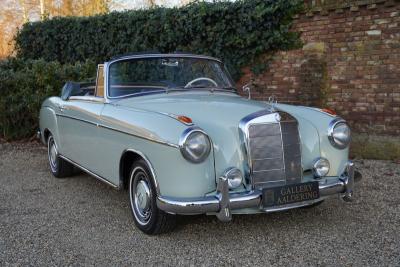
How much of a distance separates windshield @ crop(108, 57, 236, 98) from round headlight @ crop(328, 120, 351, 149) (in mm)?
1393

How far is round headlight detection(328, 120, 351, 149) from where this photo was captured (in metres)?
3.76

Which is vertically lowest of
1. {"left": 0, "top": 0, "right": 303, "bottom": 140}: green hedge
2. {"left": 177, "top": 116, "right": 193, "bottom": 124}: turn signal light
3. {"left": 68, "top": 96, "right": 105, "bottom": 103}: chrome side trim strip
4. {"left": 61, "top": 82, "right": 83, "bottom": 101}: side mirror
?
{"left": 177, "top": 116, "right": 193, "bottom": 124}: turn signal light

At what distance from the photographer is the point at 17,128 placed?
28.9 ft

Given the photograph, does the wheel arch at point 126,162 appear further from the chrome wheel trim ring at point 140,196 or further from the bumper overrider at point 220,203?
the bumper overrider at point 220,203

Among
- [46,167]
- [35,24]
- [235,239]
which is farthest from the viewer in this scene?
[35,24]

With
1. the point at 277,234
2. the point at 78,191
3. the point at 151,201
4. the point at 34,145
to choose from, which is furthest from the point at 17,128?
the point at 277,234

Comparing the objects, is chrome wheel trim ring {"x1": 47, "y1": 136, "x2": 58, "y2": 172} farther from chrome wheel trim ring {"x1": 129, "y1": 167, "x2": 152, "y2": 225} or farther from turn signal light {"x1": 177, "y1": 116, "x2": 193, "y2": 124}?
turn signal light {"x1": 177, "y1": 116, "x2": 193, "y2": 124}

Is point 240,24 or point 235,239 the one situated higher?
point 240,24

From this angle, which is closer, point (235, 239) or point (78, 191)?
point (235, 239)

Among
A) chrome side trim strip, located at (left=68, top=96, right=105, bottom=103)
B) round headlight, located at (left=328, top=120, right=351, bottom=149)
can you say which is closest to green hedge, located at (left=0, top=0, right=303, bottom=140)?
chrome side trim strip, located at (left=68, top=96, right=105, bottom=103)

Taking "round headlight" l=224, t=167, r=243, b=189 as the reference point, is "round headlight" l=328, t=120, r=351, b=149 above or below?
above

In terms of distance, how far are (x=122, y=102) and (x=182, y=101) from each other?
634mm

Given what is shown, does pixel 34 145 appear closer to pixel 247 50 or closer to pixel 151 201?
pixel 247 50

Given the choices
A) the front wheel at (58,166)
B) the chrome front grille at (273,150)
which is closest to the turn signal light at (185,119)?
the chrome front grille at (273,150)
